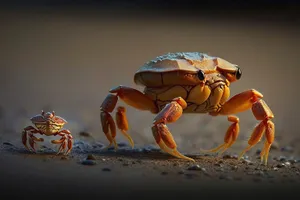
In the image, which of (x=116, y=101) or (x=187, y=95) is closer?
(x=187, y=95)

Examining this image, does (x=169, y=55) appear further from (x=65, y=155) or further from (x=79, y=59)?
(x=79, y=59)

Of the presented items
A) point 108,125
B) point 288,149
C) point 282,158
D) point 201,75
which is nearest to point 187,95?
point 201,75

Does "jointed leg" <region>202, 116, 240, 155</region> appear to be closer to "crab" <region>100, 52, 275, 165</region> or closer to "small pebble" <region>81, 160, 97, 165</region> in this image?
"crab" <region>100, 52, 275, 165</region>

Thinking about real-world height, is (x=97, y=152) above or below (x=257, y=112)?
below

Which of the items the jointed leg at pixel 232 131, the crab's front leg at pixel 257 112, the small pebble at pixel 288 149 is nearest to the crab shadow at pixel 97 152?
the jointed leg at pixel 232 131

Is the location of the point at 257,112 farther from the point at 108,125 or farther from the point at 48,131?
the point at 48,131

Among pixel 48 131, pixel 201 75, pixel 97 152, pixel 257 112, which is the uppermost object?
pixel 201 75

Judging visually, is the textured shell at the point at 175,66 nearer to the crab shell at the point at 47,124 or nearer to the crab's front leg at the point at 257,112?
the crab's front leg at the point at 257,112
